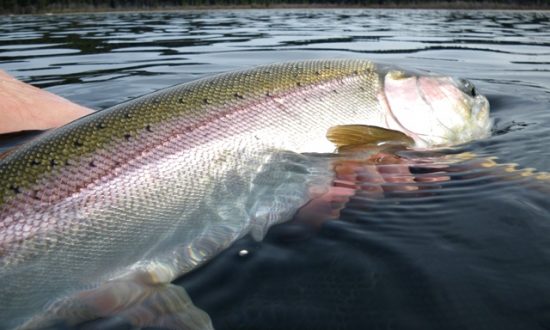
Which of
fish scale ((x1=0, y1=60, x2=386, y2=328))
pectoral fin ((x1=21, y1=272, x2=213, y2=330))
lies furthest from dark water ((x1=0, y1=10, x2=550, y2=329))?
fish scale ((x1=0, y1=60, x2=386, y2=328))

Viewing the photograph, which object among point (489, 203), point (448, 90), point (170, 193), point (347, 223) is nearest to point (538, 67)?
point (448, 90)

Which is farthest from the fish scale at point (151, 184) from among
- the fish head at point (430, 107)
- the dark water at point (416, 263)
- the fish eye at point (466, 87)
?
the fish eye at point (466, 87)

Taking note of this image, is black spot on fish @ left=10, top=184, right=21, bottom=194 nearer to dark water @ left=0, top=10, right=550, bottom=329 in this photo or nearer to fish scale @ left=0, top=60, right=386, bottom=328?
fish scale @ left=0, top=60, right=386, bottom=328

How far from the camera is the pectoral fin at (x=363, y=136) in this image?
285cm

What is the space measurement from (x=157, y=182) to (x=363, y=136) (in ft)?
4.24

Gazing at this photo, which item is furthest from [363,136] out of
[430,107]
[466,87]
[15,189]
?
[15,189]

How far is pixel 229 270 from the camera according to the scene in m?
1.98

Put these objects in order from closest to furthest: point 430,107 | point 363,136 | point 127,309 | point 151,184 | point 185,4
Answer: point 127,309 < point 151,184 < point 363,136 < point 430,107 < point 185,4

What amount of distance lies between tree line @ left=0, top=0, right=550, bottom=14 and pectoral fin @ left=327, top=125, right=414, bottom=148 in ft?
172

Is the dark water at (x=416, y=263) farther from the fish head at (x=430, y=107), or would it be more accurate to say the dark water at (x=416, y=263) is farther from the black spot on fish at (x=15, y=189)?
the black spot on fish at (x=15, y=189)

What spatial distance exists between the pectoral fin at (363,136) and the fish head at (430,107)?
109mm

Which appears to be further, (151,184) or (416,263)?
(151,184)

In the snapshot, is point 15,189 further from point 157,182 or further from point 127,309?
point 127,309

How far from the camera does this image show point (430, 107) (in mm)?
3252
